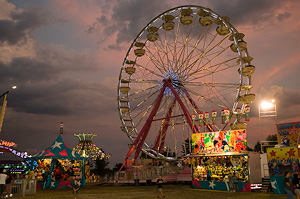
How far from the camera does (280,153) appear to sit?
16594mm

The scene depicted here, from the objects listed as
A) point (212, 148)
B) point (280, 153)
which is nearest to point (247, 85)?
point (212, 148)

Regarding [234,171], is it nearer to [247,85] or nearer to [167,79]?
[247,85]

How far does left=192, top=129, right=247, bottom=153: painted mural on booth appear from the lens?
64.0 ft

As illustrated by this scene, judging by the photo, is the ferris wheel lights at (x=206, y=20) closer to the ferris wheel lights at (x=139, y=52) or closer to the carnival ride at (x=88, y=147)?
the ferris wheel lights at (x=139, y=52)

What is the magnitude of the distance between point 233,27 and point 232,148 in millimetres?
11647

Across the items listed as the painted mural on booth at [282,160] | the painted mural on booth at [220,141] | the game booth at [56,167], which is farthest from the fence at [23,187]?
the painted mural on booth at [282,160]

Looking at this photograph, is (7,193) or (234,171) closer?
(7,193)

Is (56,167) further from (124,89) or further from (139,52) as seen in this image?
(139,52)

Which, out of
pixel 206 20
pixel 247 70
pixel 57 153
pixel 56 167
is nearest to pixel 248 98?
pixel 247 70

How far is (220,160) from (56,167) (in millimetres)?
13816

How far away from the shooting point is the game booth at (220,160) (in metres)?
19.0

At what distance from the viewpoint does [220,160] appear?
66.4 ft

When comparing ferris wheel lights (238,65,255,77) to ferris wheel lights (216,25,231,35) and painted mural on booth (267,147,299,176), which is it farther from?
painted mural on booth (267,147,299,176)

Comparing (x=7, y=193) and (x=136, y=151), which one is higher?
(x=136, y=151)
